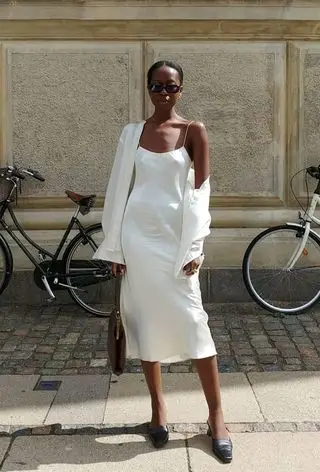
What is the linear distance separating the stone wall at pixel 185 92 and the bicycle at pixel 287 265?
24 cm

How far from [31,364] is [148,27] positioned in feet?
11.5

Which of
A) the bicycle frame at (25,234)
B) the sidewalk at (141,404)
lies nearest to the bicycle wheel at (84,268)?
the bicycle frame at (25,234)

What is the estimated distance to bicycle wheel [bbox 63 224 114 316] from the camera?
6.17 meters

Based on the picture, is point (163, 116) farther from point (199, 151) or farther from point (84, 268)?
point (84, 268)

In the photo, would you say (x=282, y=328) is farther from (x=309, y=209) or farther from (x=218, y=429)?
(x=218, y=429)

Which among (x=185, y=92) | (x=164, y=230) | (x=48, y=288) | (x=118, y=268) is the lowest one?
(x=48, y=288)

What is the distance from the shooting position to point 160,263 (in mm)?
3455

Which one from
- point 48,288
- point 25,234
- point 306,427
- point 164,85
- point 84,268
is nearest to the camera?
point 164,85

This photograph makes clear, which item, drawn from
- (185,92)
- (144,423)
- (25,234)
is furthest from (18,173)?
(144,423)

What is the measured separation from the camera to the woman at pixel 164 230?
3434mm

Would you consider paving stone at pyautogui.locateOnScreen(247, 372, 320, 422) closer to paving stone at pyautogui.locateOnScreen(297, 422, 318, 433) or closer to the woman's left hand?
paving stone at pyautogui.locateOnScreen(297, 422, 318, 433)

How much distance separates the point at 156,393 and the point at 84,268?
2.67m

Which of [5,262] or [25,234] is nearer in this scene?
[5,262]

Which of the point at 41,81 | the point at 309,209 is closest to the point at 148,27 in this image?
the point at 41,81
